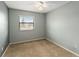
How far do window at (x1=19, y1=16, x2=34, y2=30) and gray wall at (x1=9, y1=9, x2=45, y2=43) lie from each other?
0.19 m

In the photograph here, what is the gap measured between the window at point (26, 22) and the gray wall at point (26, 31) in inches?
7.5

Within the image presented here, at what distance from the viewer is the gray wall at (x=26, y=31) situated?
4.42 metres

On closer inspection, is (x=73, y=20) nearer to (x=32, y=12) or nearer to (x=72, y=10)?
(x=72, y=10)

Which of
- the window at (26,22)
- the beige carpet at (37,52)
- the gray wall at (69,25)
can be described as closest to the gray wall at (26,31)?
the window at (26,22)

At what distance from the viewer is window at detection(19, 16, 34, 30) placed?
4725mm

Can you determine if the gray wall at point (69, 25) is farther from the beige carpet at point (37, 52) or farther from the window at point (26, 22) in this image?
the window at point (26, 22)

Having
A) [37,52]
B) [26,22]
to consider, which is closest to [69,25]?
[37,52]

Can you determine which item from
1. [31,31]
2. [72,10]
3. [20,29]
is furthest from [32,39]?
[72,10]

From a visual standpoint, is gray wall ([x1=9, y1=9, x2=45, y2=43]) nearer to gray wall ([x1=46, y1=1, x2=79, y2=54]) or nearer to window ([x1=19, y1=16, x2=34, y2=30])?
window ([x1=19, y1=16, x2=34, y2=30])

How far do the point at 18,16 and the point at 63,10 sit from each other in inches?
99.1

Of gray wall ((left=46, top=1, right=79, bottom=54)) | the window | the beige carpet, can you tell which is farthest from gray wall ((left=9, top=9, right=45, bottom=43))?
gray wall ((left=46, top=1, right=79, bottom=54))

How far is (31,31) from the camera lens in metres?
5.08

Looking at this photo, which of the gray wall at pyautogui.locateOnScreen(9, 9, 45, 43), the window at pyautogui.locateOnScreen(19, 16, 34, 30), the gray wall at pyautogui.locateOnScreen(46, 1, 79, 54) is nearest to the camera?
the gray wall at pyautogui.locateOnScreen(46, 1, 79, 54)

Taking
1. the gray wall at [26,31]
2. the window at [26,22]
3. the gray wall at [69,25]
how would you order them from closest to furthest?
the gray wall at [69,25], the gray wall at [26,31], the window at [26,22]
